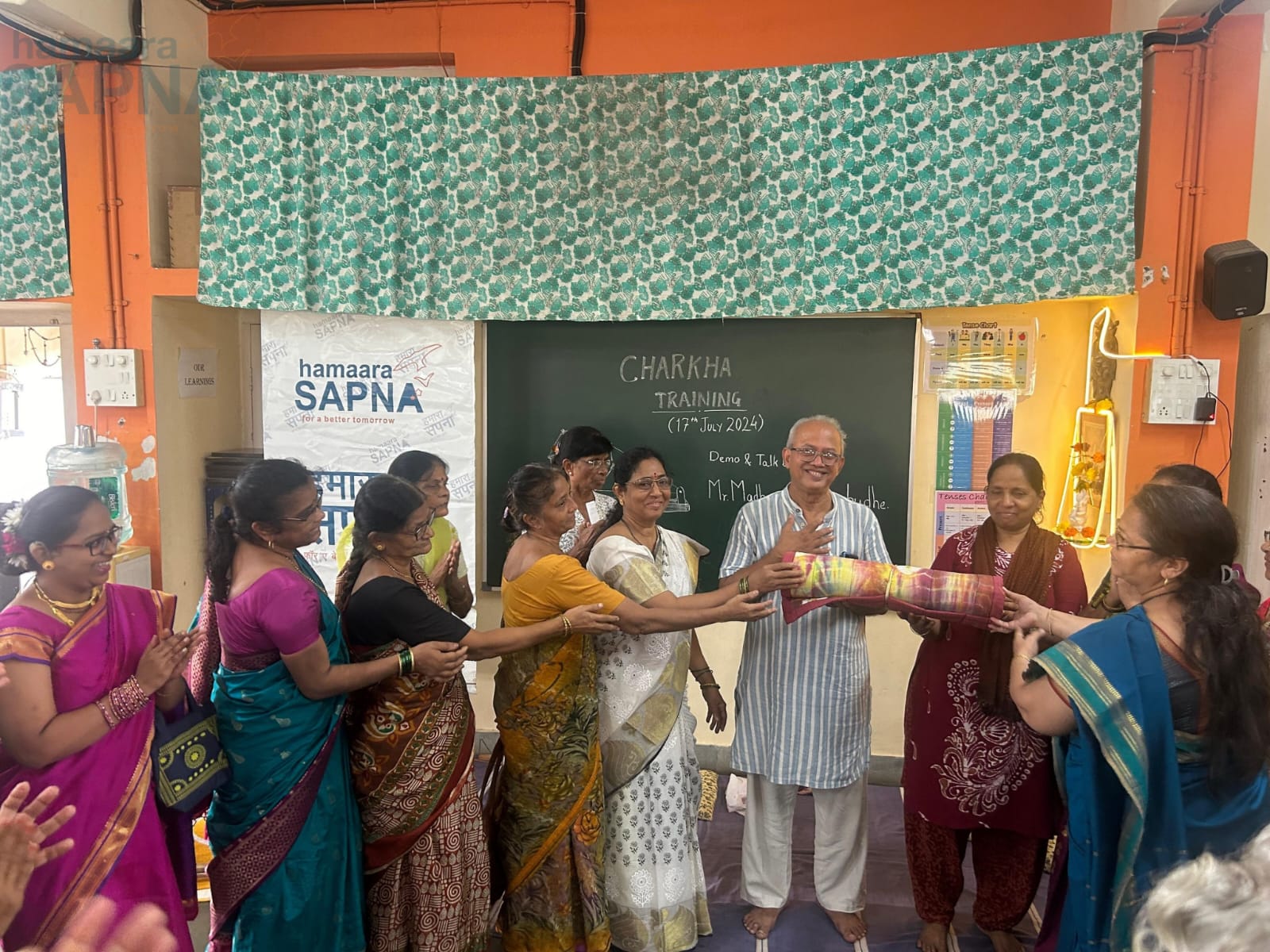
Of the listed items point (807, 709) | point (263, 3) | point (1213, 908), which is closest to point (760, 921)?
point (807, 709)

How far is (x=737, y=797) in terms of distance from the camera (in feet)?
11.9

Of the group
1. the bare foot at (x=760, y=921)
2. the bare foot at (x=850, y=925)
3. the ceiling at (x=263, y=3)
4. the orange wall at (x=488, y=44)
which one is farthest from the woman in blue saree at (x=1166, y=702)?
the ceiling at (x=263, y=3)

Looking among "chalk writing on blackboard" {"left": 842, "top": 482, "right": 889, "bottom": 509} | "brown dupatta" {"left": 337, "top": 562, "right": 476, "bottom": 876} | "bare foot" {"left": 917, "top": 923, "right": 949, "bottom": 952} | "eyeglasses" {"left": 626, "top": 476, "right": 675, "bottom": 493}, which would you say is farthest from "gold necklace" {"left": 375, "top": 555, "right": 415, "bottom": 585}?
"chalk writing on blackboard" {"left": 842, "top": 482, "right": 889, "bottom": 509}

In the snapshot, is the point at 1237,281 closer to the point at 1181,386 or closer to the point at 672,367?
the point at 1181,386

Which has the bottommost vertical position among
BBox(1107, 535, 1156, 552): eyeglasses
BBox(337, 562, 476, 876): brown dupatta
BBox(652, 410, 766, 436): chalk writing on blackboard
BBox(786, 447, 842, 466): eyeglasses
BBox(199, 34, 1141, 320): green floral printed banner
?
BBox(337, 562, 476, 876): brown dupatta

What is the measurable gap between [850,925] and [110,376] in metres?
3.64

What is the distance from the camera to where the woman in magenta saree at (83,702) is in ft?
5.75

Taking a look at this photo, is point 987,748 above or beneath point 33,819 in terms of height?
beneath

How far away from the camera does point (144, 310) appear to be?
3.84 metres

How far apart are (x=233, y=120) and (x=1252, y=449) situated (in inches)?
168

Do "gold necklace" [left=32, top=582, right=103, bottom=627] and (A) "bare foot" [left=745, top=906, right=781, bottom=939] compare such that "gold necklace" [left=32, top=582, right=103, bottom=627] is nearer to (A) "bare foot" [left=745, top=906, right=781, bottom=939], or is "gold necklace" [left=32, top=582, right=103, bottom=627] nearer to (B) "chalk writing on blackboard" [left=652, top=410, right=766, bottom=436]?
(A) "bare foot" [left=745, top=906, right=781, bottom=939]

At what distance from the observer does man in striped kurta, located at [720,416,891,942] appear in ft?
8.45

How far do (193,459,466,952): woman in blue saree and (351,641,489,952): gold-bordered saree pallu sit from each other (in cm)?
6

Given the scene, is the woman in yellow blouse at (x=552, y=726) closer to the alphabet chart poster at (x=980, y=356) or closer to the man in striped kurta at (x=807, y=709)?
the man in striped kurta at (x=807, y=709)
